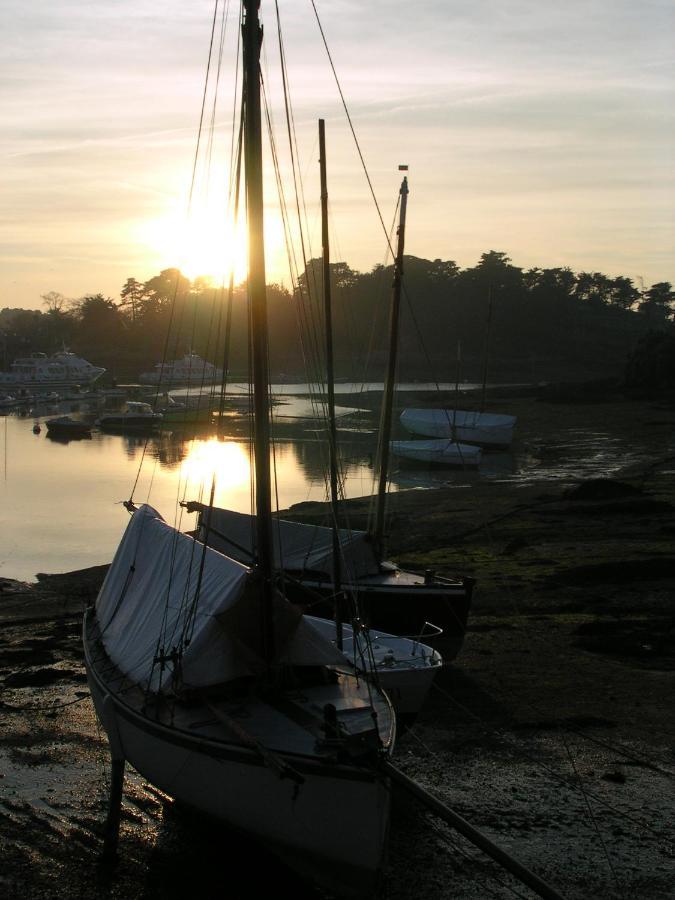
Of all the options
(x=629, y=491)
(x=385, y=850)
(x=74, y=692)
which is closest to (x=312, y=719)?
(x=385, y=850)

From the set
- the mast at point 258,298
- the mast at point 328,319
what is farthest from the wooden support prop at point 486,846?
the mast at point 328,319

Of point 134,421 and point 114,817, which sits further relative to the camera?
point 134,421

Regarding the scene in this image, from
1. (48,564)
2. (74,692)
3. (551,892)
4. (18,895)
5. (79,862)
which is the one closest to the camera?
(551,892)

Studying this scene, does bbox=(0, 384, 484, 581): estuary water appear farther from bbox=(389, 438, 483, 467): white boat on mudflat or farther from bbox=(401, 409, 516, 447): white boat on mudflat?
bbox=(401, 409, 516, 447): white boat on mudflat

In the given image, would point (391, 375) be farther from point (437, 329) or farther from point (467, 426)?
point (437, 329)

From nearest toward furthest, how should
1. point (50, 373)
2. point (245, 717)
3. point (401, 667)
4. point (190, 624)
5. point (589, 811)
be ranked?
point (245, 717)
point (190, 624)
point (589, 811)
point (401, 667)
point (50, 373)

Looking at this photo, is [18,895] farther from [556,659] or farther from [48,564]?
[48,564]

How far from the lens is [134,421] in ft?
269

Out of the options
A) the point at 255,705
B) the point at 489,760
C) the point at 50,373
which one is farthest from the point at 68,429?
the point at 255,705

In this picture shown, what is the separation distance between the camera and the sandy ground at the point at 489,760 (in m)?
10.3

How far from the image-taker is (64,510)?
4281cm

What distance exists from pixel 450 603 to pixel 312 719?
7696 mm

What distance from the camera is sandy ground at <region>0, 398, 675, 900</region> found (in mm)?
10312

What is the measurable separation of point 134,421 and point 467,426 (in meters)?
31.9
